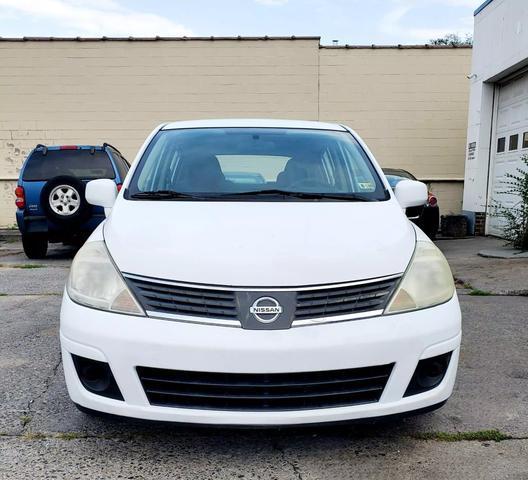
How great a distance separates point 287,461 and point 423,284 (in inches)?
38.8

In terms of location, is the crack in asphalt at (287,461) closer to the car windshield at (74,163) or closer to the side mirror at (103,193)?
the side mirror at (103,193)

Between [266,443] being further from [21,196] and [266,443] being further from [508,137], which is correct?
[508,137]

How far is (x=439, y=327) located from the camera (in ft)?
7.14

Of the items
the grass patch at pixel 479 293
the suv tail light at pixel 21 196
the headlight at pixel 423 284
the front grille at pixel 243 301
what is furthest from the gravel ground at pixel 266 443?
the suv tail light at pixel 21 196

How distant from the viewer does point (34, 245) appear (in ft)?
25.8

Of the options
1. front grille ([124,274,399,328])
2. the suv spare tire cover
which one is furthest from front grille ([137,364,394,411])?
the suv spare tire cover

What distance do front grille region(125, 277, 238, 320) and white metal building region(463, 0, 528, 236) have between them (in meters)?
8.11

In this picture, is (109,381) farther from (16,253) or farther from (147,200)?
(16,253)

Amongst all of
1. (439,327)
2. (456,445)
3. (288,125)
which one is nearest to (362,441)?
(456,445)

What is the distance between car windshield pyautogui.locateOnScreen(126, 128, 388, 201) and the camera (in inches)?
117

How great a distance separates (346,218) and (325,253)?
0.43 m

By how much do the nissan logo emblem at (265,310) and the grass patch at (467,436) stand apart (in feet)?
3.37

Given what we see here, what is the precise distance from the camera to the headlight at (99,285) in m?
2.12

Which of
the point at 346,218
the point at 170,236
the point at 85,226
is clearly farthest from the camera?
the point at 85,226
